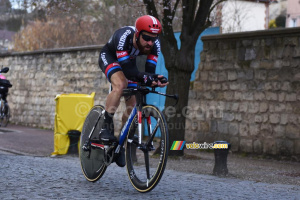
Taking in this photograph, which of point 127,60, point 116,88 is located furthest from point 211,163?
point 127,60

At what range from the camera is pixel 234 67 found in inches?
454

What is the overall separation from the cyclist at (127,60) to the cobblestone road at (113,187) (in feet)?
1.72

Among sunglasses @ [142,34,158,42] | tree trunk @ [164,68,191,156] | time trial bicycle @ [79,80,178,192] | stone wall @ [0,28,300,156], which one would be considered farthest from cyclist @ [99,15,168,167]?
stone wall @ [0,28,300,156]

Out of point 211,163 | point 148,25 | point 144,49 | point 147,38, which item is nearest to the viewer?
point 148,25

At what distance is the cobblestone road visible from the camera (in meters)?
5.51

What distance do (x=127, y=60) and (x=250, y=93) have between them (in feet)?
19.2

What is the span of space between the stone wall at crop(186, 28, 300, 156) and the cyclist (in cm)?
504

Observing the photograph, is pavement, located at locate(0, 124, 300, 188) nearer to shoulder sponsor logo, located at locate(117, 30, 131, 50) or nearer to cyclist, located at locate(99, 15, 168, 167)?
cyclist, located at locate(99, 15, 168, 167)

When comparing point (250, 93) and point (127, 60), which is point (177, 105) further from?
point (127, 60)

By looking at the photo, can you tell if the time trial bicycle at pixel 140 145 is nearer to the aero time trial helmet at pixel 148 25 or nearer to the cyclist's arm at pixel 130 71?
the cyclist's arm at pixel 130 71

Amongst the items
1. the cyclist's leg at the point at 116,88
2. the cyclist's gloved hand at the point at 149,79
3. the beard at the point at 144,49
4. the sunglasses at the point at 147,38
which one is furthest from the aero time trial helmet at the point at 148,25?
the cyclist's leg at the point at 116,88

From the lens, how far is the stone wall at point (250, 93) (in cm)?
1053

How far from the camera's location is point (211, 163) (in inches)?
376

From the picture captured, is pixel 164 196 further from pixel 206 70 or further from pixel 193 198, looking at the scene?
pixel 206 70
